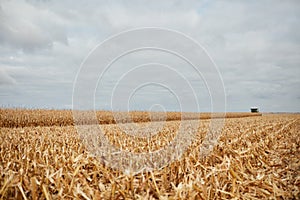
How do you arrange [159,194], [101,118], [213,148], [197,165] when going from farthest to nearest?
[101,118], [213,148], [197,165], [159,194]

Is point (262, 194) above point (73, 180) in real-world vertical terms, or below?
below

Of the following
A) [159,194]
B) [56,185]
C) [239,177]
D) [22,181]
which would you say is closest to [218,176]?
[239,177]

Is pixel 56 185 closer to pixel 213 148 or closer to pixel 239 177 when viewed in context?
pixel 239 177

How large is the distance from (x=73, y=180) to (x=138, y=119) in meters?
19.0

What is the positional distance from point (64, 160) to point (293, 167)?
3.85 metres

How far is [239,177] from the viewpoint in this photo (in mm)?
4004

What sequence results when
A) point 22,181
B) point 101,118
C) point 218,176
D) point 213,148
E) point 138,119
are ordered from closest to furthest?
point 22,181 < point 218,176 < point 213,148 < point 101,118 < point 138,119

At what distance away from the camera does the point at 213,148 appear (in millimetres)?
5977

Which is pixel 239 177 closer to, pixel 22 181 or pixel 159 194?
pixel 159 194

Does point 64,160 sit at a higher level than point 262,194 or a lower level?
higher

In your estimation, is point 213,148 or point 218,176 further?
point 213,148

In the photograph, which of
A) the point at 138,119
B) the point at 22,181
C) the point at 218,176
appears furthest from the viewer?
the point at 138,119

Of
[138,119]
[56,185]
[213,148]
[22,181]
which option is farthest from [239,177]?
[138,119]

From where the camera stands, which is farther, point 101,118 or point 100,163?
point 101,118
